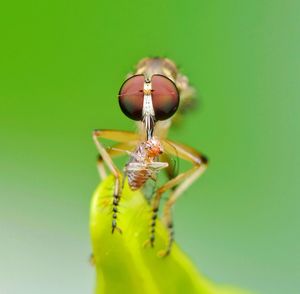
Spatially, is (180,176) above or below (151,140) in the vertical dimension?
above

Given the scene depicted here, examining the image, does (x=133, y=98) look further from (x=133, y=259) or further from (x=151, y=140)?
(x=133, y=259)

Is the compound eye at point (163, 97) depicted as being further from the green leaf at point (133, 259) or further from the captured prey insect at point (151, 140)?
the green leaf at point (133, 259)

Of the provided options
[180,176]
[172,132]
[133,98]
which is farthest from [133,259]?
[172,132]

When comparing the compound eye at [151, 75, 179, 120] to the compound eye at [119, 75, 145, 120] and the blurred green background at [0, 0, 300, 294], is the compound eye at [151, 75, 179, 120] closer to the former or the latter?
the compound eye at [119, 75, 145, 120]

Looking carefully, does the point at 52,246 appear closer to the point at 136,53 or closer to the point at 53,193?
the point at 53,193

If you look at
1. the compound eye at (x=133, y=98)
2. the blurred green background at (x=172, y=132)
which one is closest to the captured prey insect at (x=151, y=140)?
the compound eye at (x=133, y=98)

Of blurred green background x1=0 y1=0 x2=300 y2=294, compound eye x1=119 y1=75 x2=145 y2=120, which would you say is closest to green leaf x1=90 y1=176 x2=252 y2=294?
compound eye x1=119 y1=75 x2=145 y2=120

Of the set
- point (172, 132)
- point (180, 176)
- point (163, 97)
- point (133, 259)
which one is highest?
point (172, 132)
